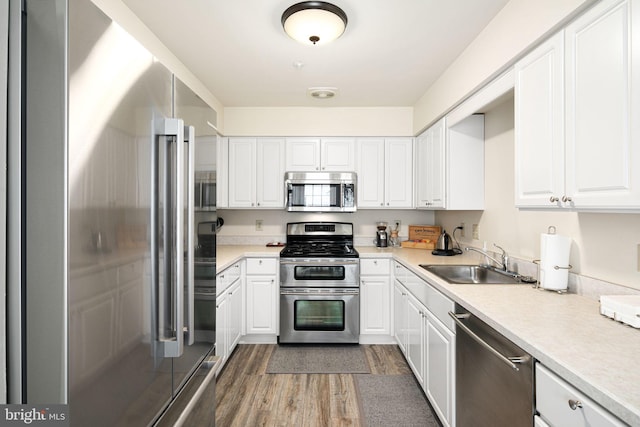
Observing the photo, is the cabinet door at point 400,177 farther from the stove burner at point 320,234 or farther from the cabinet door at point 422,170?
the stove burner at point 320,234

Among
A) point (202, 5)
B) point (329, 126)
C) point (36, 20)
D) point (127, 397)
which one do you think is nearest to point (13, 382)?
point (127, 397)

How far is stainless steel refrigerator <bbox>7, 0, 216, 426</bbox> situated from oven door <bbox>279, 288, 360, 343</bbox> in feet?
7.46

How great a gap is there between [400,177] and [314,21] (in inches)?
83.2

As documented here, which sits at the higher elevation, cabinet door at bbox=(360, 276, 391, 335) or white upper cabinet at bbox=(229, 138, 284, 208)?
white upper cabinet at bbox=(229, 138, 284, 208)

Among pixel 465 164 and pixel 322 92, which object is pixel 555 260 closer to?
pixel 465 164

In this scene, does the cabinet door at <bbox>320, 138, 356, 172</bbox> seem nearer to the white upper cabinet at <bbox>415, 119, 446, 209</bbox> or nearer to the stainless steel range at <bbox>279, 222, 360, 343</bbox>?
the white upper cabinet at <bbox>415, 119, 446, 209</bbox>

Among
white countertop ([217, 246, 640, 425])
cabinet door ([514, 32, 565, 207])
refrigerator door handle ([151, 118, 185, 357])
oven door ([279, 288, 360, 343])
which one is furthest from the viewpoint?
oven door ([279, 288, 360, 343])

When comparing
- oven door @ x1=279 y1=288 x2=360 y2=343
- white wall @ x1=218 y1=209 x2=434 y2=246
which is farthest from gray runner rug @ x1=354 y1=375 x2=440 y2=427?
white wall @ x1=218 y1=209 x2=434 y2=246

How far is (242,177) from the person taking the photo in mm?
3693

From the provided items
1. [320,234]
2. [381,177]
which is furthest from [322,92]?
[320,234]

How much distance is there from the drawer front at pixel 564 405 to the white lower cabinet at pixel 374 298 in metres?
2.24

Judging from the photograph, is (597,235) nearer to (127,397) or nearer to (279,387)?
(127,397)

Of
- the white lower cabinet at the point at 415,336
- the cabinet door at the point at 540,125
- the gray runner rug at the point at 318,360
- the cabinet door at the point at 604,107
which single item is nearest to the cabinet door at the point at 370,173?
the white lower cabinet at the point at 415,336

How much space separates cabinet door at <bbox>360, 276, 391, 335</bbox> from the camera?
3.30 meters
